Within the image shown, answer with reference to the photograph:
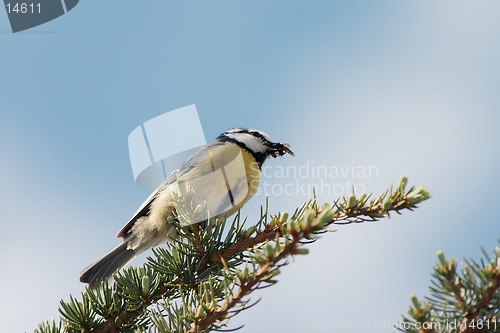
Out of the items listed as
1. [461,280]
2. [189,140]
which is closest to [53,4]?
[189,140]

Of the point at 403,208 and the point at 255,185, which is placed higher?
the point at 255,185

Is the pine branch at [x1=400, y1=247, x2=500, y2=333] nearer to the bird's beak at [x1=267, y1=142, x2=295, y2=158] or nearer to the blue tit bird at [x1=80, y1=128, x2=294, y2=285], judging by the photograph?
the blue tit bird at [x1=80, y1=128, x2=294, y2=285]

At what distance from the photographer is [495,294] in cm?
111

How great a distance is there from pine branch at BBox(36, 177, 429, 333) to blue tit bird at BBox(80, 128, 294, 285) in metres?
0.61

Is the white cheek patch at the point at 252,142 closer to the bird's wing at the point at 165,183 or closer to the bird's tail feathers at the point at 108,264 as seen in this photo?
the bird's wing at the point at 165,183

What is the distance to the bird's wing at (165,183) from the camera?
2.82 m

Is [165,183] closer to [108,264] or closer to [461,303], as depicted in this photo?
[108,264]

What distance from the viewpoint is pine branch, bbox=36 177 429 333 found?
1354 mm

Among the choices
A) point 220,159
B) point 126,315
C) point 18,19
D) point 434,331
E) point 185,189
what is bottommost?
point 434,331

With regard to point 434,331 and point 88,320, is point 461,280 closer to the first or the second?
point 434,331

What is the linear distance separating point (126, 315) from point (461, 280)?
1108 millimetres

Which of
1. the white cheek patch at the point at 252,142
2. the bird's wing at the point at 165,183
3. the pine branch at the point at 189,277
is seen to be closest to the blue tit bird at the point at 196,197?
the bird's wing at the point at 165,183

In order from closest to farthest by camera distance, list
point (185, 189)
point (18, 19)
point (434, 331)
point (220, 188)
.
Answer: point (434, 331) < point (185, 189) < point (220, 188) < point (18, 19)

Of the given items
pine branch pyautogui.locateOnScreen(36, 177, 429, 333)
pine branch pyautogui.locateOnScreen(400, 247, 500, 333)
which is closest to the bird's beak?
pine branch pyautogui.locateOnScreen(36, 177, 429, 333)
